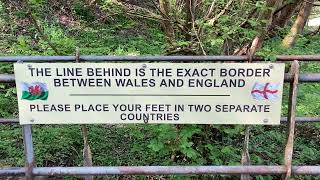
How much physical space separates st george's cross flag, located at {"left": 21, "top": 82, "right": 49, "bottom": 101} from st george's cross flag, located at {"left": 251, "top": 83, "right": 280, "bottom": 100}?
1314 mm

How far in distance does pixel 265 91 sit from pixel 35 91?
1454 millimetres

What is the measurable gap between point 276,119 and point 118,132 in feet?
8.24

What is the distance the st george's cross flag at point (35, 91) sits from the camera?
2.68 meters

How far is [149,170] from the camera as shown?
2752mm

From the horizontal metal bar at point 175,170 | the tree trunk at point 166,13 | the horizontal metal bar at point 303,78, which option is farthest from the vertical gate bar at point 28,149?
the tree trunk at point 166,13

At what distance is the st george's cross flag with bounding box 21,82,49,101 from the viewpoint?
2680 mm

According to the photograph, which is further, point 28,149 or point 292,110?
point 28,149

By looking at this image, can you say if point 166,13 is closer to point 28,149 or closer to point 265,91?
point 265,91

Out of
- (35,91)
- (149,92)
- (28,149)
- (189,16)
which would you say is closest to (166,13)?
(189,16)

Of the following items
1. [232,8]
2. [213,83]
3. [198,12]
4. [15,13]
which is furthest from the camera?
[15,13]

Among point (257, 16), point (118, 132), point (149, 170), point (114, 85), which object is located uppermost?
point (257, 16)

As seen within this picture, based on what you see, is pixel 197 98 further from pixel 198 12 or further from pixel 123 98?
pixel 198 12

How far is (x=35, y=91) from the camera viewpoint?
2.70 m

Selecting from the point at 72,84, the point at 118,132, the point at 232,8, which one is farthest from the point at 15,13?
the point at 72,84
